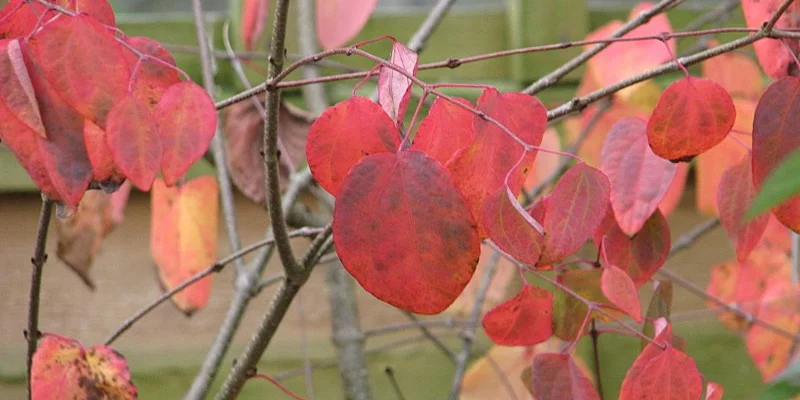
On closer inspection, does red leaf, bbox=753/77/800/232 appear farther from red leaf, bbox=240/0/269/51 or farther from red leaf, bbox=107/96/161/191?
red leaf, bbox=240/0/269/51

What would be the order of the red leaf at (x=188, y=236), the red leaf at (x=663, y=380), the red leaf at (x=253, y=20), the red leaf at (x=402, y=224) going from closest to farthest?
the red leaf at (x=402, y=224), the red leaf at (x=663, y=380), the red leaf at (x=188, y=236), the red leaf at (x=253, y=20)

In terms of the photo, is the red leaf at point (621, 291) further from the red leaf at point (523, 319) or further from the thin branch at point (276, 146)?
the thin branch at point (276, 146)

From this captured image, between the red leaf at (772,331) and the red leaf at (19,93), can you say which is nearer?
the red leaf at (19,93)

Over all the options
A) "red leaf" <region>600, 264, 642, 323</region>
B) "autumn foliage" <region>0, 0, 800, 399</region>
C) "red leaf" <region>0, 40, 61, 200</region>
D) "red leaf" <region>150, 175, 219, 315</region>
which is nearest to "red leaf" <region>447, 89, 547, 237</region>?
"autumn foliage" <region>0, 0, 800, 399</region>

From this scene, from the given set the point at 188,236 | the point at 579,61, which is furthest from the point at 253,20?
the point at 579,61

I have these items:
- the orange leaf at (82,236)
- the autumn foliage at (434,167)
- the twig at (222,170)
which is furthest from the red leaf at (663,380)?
the orange leaf at (82,236)

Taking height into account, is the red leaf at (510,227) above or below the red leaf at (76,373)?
above

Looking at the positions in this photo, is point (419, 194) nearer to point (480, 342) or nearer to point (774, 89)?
point (774, 89)

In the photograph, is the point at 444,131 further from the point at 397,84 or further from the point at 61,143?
the point at 61,143

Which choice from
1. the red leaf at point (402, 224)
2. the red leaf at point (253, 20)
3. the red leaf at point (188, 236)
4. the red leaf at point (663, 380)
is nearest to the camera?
the red leaf at point (402, 224)
